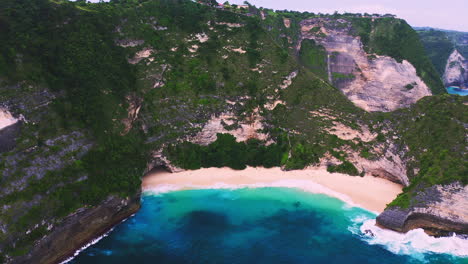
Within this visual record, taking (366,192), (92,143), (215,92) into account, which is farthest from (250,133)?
(92,143)

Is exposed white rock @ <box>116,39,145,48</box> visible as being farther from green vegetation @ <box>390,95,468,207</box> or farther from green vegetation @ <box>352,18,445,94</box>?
green vegetation @ <box>352,18,445,94</box>

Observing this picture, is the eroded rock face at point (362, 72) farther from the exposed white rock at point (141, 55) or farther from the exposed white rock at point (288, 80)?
the exposed white rock at point (141, 55)

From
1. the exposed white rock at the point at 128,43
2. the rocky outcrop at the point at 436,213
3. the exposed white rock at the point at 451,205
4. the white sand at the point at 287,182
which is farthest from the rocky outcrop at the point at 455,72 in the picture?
the exposed white rock at the point at 128,43

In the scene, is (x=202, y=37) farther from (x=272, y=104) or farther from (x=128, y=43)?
(x=272, y=104)

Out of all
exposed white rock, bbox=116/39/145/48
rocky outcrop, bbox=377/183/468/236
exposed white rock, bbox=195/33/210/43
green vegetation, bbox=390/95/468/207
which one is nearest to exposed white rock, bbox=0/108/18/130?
exposed white rock, bbox=116/39/145/48

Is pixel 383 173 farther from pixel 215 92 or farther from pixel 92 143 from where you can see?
pixel 92 143
